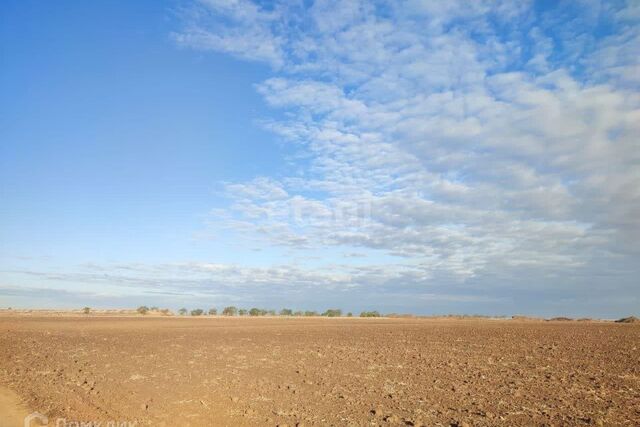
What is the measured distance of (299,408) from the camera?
1266 cm

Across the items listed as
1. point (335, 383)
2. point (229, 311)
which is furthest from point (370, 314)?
point (335, 383)

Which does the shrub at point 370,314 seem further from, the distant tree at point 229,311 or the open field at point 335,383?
the open field at point 335,383

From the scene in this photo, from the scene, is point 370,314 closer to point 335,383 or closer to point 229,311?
point 229,311

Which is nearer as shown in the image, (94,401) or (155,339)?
(94,401)

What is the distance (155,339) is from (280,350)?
11.0 m

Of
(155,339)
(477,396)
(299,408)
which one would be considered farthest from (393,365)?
(155,339)

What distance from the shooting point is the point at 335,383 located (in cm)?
1566

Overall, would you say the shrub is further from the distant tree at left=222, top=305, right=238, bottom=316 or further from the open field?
the open field

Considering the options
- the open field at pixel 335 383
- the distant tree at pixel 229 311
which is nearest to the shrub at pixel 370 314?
the distant tree at pixel 229 311

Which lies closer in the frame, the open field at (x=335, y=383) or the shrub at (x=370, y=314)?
the open field at (x=335, y=383)

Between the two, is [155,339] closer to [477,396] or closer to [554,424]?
[477,396]

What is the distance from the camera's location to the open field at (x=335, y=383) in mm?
11883

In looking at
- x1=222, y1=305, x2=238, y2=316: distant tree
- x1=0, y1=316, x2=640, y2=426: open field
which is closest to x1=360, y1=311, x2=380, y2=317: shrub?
x1=222, y1=305, x2=238, y2=316: distant tree

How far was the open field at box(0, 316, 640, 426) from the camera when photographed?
39.0ft
